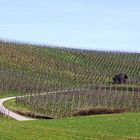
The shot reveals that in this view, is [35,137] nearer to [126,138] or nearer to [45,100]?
[126,138]

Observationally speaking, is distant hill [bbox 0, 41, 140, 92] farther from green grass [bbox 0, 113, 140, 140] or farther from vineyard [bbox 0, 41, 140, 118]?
green grass [bbox 0, 113, 140, 140]

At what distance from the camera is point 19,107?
70812 mm

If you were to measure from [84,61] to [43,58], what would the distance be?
1908 cm

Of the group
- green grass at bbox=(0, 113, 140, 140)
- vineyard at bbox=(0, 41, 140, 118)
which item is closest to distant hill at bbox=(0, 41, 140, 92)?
vineyard at bbox=(0, 41, 140, 118)

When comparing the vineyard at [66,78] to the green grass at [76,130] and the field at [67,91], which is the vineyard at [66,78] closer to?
the field at [67,91]

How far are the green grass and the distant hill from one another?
60.8m

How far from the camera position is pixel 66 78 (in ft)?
476

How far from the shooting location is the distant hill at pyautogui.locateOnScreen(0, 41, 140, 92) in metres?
118

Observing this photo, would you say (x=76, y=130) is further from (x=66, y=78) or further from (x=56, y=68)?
(x=56, y=68)

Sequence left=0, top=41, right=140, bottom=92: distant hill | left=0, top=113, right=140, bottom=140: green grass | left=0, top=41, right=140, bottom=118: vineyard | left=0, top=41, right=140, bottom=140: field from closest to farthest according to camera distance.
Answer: left=0, top=113, right=140, bottom=140: green grass, left=0, top=41, right=140, bottom=140: field, left=0, top=41, right=140, bottom=118: vineyard, left=0, top=41, right=140, bottom=92: distant hill

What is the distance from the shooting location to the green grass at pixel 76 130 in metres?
34.5

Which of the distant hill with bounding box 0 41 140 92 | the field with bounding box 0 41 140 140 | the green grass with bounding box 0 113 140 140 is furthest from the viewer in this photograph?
the distant hill with bounding box 0 41 140 92

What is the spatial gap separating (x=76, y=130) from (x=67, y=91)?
61323mm

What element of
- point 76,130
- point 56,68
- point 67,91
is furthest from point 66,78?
point 76,130
